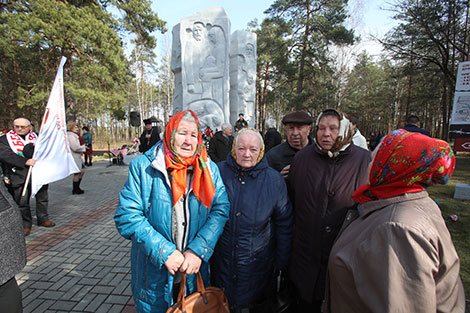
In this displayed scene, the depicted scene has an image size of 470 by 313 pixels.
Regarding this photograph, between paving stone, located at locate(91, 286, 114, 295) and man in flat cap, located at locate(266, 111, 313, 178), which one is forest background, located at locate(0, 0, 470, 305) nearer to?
man in flat cap, located at locate(266, 111, 313, 178)

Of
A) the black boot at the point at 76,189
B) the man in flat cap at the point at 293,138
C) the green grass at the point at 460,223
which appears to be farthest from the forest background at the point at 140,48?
the man in flat cap at the point at 293,138

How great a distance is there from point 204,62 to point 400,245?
9.75 metres

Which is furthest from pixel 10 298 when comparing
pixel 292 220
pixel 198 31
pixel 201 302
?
pixel 198 31

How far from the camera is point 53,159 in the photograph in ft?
12.1

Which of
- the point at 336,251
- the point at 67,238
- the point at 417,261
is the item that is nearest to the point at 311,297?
the point at 336,251

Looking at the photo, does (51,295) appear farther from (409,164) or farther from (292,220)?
(409,164)

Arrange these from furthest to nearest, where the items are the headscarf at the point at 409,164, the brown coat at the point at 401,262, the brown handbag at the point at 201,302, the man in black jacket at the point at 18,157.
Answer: the man in black jacket at the point at 18,157 → the brown handbag at the point at 201,302 → the headscarf at the point at 409,164 → the brown coat at the point at 401,262

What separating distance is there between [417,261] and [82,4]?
1568 cm

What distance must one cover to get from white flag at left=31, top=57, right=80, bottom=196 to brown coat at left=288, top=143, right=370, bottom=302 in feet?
12.4

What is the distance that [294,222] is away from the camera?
1840 mm

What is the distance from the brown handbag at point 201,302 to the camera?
132 centimetres

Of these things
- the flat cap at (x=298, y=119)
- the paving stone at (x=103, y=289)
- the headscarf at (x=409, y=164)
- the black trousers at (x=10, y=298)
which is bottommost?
the paving stone at (x=103, y=289)

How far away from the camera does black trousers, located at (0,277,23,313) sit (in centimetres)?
119

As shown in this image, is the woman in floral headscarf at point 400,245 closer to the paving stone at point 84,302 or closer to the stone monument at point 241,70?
the paving stone at point 84,302
